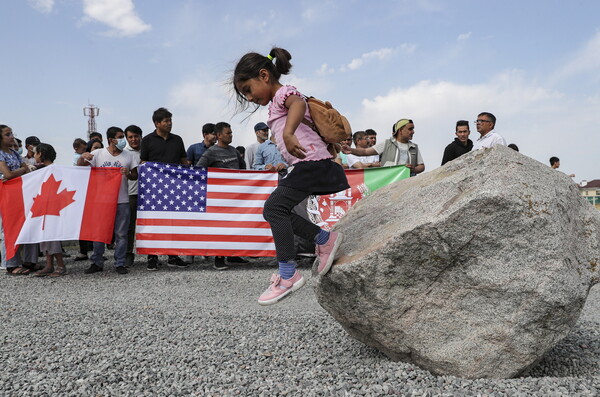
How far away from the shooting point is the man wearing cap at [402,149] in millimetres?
6797

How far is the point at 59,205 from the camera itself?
6.55 m

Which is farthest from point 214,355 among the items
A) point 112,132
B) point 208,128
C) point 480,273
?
point 208,128

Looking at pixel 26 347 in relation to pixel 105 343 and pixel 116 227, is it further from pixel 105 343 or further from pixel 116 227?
pixel 116 227

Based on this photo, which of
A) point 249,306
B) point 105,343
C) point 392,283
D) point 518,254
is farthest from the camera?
point 249,306

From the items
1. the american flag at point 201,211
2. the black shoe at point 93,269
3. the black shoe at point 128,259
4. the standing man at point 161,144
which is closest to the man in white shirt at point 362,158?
the american flag at point 201,211

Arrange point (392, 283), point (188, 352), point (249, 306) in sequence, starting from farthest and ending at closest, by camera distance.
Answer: point (249, 306), point (188, 352), point (392, 283)

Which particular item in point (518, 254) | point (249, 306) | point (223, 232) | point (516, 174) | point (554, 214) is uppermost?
point (516, 174)

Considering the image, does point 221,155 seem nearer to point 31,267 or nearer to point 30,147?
point 31,267

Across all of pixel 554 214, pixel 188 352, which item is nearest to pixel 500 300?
pixel 554 214

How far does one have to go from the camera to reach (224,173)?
7.15 m

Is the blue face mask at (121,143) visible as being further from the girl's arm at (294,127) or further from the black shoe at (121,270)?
the girl's arm at (294,127)

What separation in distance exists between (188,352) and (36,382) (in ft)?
3.01

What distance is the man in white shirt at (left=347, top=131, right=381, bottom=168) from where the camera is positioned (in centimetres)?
787

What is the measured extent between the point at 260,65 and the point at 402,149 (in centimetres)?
418
